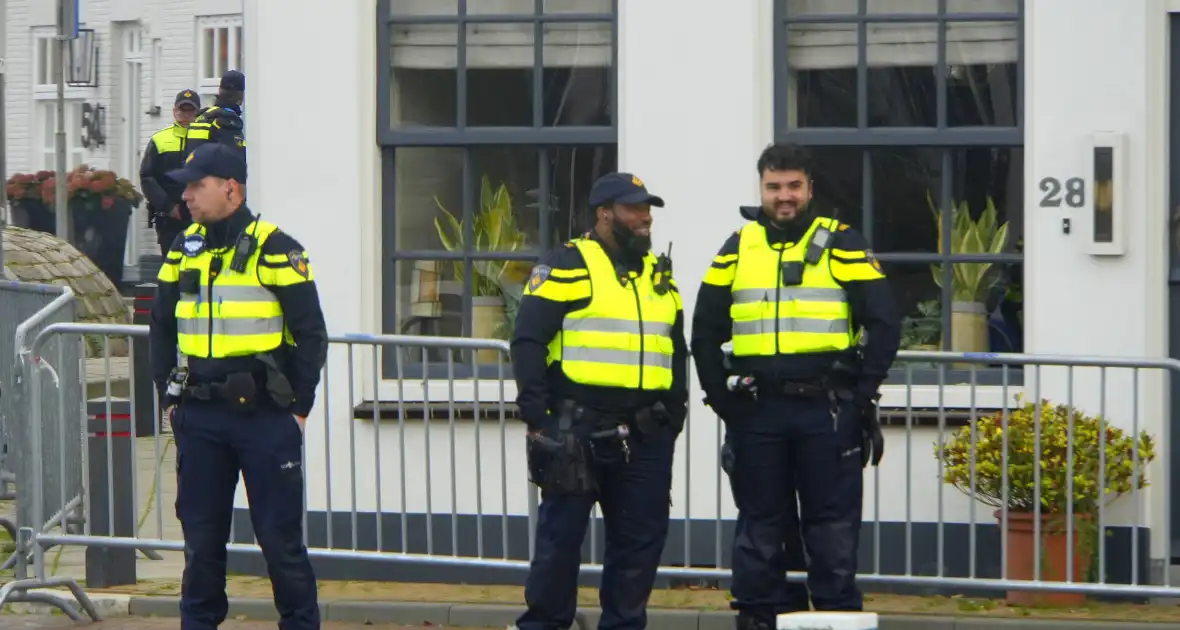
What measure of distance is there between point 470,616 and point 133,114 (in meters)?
20.4

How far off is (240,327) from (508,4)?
2.80 meters

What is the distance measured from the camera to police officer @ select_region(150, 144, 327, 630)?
7.36 meters

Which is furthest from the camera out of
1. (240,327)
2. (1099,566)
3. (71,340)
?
(71,340)

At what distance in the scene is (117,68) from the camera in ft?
91.8

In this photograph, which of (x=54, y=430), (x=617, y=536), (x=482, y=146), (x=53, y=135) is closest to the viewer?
(x=617, y=536)

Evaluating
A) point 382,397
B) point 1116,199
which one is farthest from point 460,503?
point 1116,199

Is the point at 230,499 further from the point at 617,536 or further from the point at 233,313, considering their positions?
the point at 617,536

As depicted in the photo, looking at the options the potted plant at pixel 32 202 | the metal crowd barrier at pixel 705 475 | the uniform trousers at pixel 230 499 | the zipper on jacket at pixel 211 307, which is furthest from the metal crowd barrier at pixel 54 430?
the potted plant at pixel 32 202

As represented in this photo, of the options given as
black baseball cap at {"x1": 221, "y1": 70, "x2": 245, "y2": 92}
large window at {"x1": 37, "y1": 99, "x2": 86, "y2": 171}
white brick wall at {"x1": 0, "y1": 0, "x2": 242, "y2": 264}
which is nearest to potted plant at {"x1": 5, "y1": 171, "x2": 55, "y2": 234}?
white brick wall at {"x1": 0, "y1": 0, "x2": 242, "y2": 264}

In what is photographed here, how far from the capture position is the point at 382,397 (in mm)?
9547

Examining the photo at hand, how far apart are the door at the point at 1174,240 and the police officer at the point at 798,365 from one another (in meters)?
1.97

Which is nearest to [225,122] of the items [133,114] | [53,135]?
[133,114]

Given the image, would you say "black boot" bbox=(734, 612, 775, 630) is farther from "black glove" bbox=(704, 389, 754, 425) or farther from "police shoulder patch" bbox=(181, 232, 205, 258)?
"police shoulder patch" bbox=(181, 232, 205, 258)

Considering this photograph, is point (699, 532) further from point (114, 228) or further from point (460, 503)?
point (114, 228)
